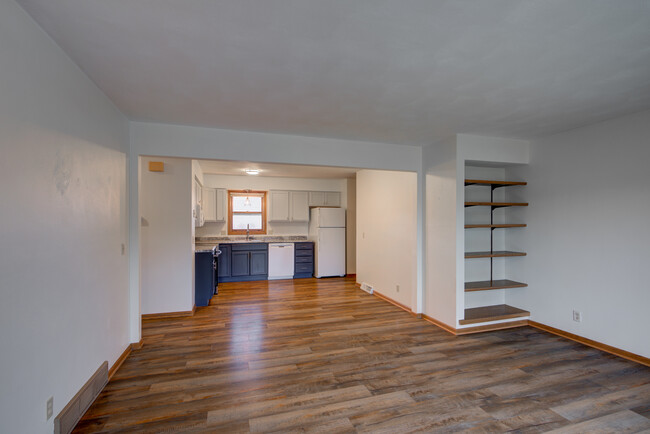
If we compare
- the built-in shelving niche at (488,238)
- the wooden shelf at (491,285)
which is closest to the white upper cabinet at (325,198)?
the built-in shelving niche at (488,238)

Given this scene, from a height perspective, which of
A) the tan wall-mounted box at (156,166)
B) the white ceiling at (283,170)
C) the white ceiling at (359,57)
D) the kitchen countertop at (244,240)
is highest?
the white ceiling at (359,57)

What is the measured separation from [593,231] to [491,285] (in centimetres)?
126

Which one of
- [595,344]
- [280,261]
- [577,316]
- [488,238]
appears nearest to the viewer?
[595,344]

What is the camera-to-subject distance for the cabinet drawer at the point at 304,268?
7.02 m

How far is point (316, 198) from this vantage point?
7.48 m

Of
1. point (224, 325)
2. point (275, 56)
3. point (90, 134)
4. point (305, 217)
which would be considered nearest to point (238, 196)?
point (305, 217)

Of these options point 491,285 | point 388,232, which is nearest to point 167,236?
point 388,232

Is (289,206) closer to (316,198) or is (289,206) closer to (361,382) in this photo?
(316,198)

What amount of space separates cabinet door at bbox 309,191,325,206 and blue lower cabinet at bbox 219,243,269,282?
5.18ft

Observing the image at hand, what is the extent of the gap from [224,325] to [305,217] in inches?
150

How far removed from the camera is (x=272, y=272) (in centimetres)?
682

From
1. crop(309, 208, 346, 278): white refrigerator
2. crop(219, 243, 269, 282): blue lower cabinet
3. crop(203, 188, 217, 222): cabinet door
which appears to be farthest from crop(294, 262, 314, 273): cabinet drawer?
crop(203, 188, 217, 222): cabinet door

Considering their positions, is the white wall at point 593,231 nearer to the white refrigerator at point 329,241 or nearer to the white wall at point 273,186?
the white refrigerator at point 329,241

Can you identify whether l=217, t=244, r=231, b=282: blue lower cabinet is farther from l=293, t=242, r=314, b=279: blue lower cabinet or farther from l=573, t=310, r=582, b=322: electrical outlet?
l=573, t=310, r=582, b=322: electrical outlet
